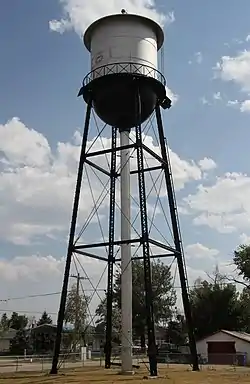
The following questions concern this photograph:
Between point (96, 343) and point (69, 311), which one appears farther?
point (96, 343)

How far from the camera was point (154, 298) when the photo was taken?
74.8 m

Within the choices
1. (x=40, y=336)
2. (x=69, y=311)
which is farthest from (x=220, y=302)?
(x=40, y=336)

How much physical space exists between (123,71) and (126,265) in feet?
35.7

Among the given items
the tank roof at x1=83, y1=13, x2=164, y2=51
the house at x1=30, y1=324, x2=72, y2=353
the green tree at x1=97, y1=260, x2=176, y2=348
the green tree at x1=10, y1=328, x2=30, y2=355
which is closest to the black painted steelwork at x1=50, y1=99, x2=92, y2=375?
the tank roof at x1=83, y1=13, x2=164, y2=51

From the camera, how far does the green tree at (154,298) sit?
72.1 m

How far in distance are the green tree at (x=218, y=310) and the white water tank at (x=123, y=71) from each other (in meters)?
37.4

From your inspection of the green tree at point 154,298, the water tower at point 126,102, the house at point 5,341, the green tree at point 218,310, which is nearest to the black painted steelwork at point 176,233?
the water tower at point 126,102

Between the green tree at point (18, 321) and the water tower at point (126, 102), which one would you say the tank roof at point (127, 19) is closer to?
the water tower at point (126, 102)

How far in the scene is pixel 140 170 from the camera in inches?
1149

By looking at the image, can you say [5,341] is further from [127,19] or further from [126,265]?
[127,19]

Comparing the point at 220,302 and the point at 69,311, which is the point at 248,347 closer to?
the point at 220,302

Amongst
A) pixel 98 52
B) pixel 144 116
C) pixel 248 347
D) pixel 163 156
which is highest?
pixel 98 52

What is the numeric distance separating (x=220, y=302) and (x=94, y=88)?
41091mm

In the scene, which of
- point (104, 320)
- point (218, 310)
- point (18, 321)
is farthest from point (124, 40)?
point (18, 321)
